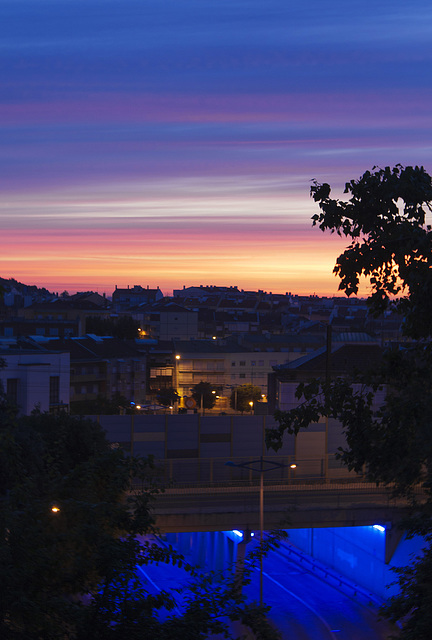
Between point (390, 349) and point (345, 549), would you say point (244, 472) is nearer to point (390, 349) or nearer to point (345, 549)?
point (345, 549)

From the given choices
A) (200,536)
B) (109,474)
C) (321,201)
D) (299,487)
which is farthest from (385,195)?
(200,536)

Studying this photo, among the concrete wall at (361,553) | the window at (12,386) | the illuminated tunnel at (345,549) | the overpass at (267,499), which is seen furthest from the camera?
the window at (12,386)

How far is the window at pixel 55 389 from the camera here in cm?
3847

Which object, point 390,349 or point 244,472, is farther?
point 244,472

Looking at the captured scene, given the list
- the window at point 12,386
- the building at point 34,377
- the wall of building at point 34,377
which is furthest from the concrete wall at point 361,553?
the window at point 12,386

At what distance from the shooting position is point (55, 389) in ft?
127

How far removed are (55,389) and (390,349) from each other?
1348 inches

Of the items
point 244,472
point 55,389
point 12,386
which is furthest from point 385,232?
point 55,389

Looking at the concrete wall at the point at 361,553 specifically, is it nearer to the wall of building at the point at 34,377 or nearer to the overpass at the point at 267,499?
the overpass at the point at 267,499

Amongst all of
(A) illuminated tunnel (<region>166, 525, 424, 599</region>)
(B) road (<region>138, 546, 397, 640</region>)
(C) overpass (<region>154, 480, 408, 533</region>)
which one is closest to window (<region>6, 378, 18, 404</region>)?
(A) illuminated tunnel (<region>166, 525, 424, 599</region>)

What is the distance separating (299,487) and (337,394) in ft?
65.1

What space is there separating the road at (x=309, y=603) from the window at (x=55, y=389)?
48.3 feet

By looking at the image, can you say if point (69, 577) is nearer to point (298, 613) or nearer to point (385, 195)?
point (385, 195)

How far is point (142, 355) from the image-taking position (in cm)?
5825
